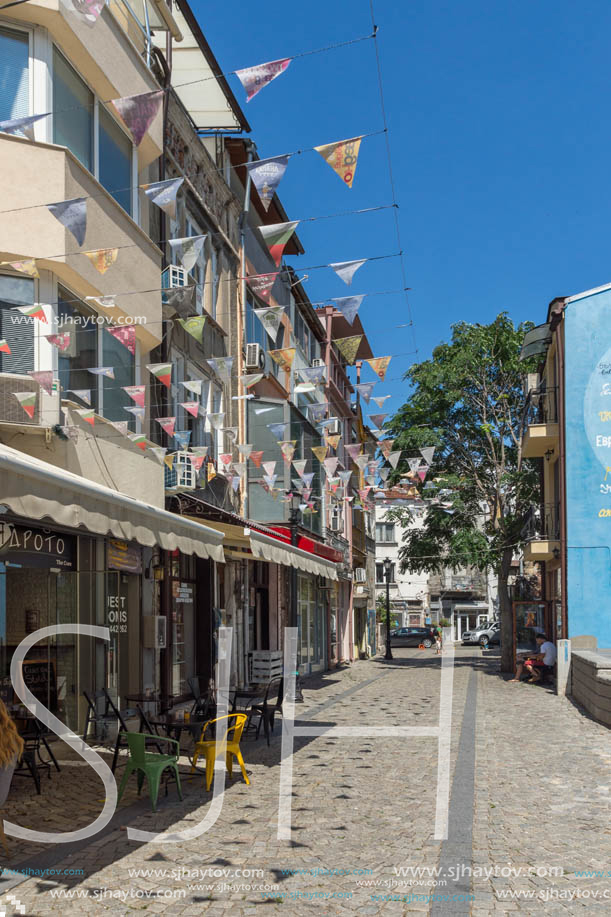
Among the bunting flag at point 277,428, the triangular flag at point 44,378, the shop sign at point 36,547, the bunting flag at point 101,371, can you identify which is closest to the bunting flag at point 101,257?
the triangular flag at point 44,378

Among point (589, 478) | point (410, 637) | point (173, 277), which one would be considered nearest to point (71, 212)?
point (173, 277)

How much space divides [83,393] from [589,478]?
14.9 metres

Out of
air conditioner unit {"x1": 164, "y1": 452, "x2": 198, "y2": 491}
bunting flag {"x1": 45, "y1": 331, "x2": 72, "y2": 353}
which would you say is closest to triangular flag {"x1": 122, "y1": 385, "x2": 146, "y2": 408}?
bunting flag {"x1": 45, "y1": 331, "x2": 72, "y2": 353}

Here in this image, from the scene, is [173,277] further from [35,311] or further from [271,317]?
[35,311]

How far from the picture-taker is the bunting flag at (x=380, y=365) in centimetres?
1735

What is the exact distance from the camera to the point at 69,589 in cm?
1352

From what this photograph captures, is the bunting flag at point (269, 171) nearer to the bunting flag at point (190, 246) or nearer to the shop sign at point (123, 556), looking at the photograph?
the bunting flag at point (190, 246)

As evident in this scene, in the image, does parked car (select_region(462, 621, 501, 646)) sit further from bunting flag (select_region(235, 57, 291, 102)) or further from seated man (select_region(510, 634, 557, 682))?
bunting flag (select_region(235, 57, 291, 102))

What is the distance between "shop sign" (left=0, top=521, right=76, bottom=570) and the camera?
419 inches

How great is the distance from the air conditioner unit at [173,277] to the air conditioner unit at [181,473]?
9.91 ft

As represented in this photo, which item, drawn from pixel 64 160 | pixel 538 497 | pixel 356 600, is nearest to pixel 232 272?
pixel 64 160

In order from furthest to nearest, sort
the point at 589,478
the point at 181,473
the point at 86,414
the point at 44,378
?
the point at 589,478 < the point at 181,473 < the point at 86,414 < the point at 44,378

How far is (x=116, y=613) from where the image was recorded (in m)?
14.9

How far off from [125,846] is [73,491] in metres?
2.82
